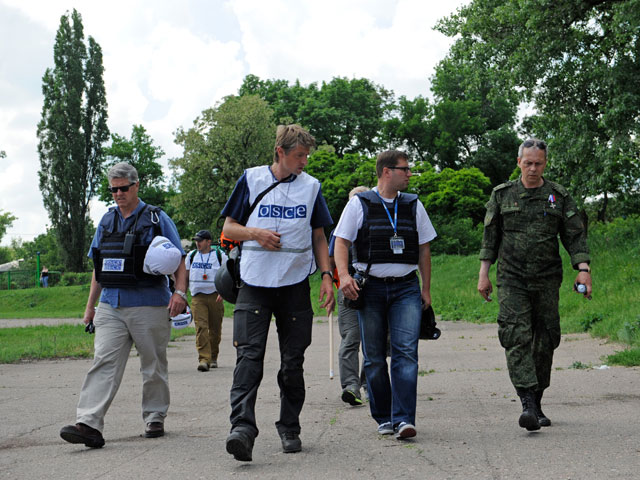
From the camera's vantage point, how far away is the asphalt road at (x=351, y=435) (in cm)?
455

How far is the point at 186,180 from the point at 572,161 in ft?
99.7

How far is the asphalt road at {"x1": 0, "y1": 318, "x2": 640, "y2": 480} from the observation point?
14.9 ft

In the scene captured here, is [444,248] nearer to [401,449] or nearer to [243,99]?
[243,99]

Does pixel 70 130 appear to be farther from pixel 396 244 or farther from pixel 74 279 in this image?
pixel 396 244

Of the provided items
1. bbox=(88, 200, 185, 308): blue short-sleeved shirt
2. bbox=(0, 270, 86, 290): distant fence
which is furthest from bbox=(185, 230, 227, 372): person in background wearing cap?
bbox=(0, 270, 86, 290): distant fence

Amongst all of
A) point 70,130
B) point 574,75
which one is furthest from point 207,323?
point 70,130

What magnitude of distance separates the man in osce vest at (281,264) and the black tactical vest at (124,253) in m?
0.91

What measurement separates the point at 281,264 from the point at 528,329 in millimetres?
1909

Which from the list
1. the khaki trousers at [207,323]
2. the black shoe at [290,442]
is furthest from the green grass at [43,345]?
the black shoe at [290,442]

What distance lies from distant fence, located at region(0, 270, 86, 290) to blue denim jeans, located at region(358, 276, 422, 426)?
50.6 metres

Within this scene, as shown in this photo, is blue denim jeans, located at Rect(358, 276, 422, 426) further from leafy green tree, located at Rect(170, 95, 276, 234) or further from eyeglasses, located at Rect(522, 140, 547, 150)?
leafy green tree, located at Rect(170, 95, 276, 234)

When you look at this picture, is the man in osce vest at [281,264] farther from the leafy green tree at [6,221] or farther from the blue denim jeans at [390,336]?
the leafy green tree at [6,221]

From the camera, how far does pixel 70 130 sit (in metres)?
60.3

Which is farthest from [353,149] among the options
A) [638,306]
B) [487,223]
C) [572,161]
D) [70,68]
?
[487,223]
